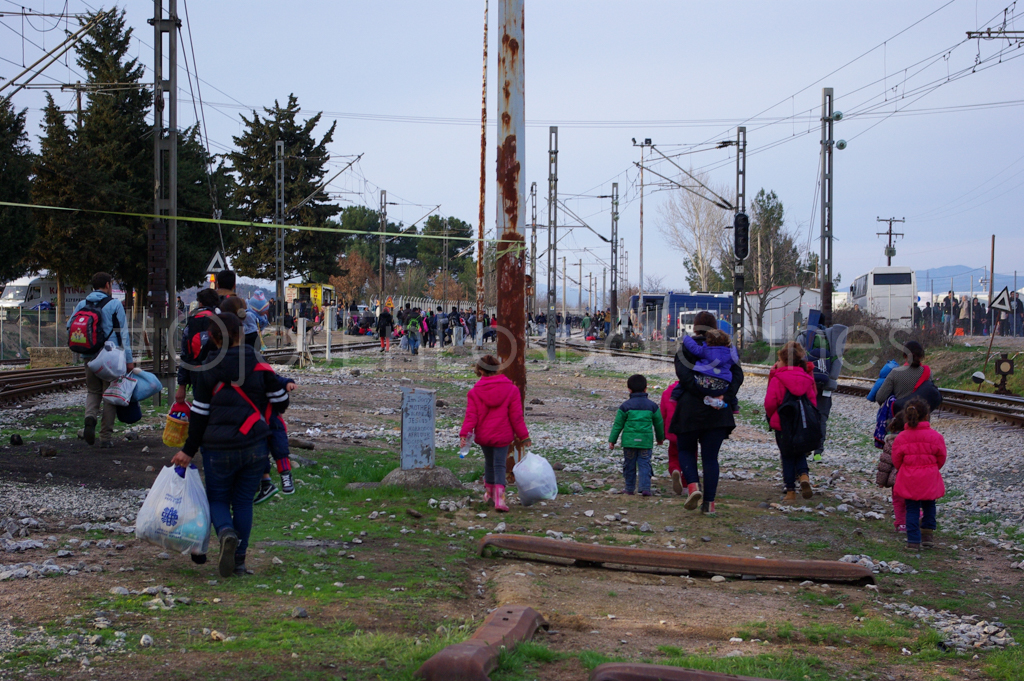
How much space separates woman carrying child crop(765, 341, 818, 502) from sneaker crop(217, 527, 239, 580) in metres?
5.50

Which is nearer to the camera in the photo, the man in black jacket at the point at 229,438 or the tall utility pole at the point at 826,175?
the man in black jacket at the point at 229,438

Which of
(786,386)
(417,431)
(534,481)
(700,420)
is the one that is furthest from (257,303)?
(786,386)

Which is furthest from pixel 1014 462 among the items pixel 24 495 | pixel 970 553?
pixel 24 495

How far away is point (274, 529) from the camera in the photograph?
756 cm

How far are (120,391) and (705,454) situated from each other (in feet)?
21.0

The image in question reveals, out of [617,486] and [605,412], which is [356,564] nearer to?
[617,486]

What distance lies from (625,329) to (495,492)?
4277 cm

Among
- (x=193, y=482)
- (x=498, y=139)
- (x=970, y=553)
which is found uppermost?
(x=498, y=139)

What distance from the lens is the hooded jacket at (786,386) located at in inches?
367

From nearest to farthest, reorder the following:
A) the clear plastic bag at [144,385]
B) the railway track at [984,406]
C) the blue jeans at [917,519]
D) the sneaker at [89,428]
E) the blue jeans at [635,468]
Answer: the blue jeans at [917,519], the blue jeans at [635,468], the clear plastic bag at [144,385], the sneaker at [89,428], the railway track at [984,406]

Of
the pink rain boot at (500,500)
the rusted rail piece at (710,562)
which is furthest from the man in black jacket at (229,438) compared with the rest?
the pink rain boot at (500,500)

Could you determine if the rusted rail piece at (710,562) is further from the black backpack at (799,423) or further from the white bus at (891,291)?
the white bus at (891,291)

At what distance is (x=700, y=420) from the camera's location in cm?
830

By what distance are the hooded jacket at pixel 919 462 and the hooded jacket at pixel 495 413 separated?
3325mm
